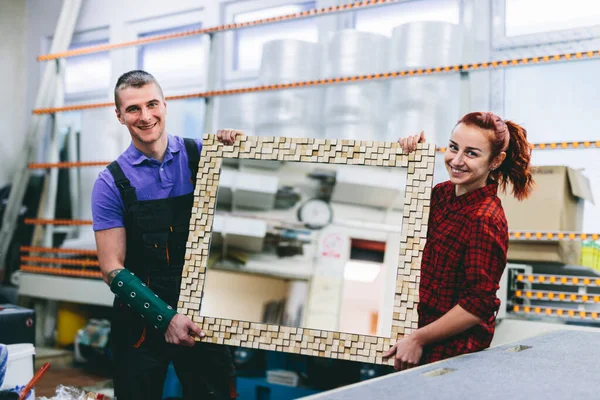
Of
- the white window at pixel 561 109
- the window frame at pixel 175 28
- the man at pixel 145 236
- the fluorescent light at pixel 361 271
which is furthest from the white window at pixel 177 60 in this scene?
the fluorescent light at pixel 361 271

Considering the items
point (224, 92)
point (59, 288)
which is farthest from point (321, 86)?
point (59, 288)

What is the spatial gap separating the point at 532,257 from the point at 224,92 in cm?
193

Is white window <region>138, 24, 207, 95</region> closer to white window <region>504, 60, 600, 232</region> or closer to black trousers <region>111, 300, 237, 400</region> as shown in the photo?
white window <region>504, 60, 600, 232</region>

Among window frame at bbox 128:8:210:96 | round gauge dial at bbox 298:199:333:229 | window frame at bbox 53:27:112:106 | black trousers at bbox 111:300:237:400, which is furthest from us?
window frame at bbox 53:27:112:106

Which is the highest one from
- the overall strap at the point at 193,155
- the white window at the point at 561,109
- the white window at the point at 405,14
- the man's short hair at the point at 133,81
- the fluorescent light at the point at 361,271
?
the white window at the point at 405,14

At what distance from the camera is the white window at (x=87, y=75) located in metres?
5.23

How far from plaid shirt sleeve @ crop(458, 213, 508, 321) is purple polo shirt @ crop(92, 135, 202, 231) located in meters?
0.96

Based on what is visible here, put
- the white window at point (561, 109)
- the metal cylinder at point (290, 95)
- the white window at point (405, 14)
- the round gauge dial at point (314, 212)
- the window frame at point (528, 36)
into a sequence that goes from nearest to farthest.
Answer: the round gauge dial at point (314, 212) < the white window at point (561, 109) < the window frame at point (528, 36) < the metal cylinder at point (290, 95) < the white window at point (405, 14)

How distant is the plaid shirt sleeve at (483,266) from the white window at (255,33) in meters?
2.98

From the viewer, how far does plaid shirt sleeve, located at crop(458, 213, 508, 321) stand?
57.7 inches

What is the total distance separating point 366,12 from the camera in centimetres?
407

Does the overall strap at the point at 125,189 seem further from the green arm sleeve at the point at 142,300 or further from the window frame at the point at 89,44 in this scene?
the window frame at the point at 89,44

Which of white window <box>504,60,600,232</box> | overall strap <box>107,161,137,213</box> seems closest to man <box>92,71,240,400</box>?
overall strap <box>107,161,137,213</box>

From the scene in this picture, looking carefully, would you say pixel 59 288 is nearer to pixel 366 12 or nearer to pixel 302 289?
pixel 366 12
